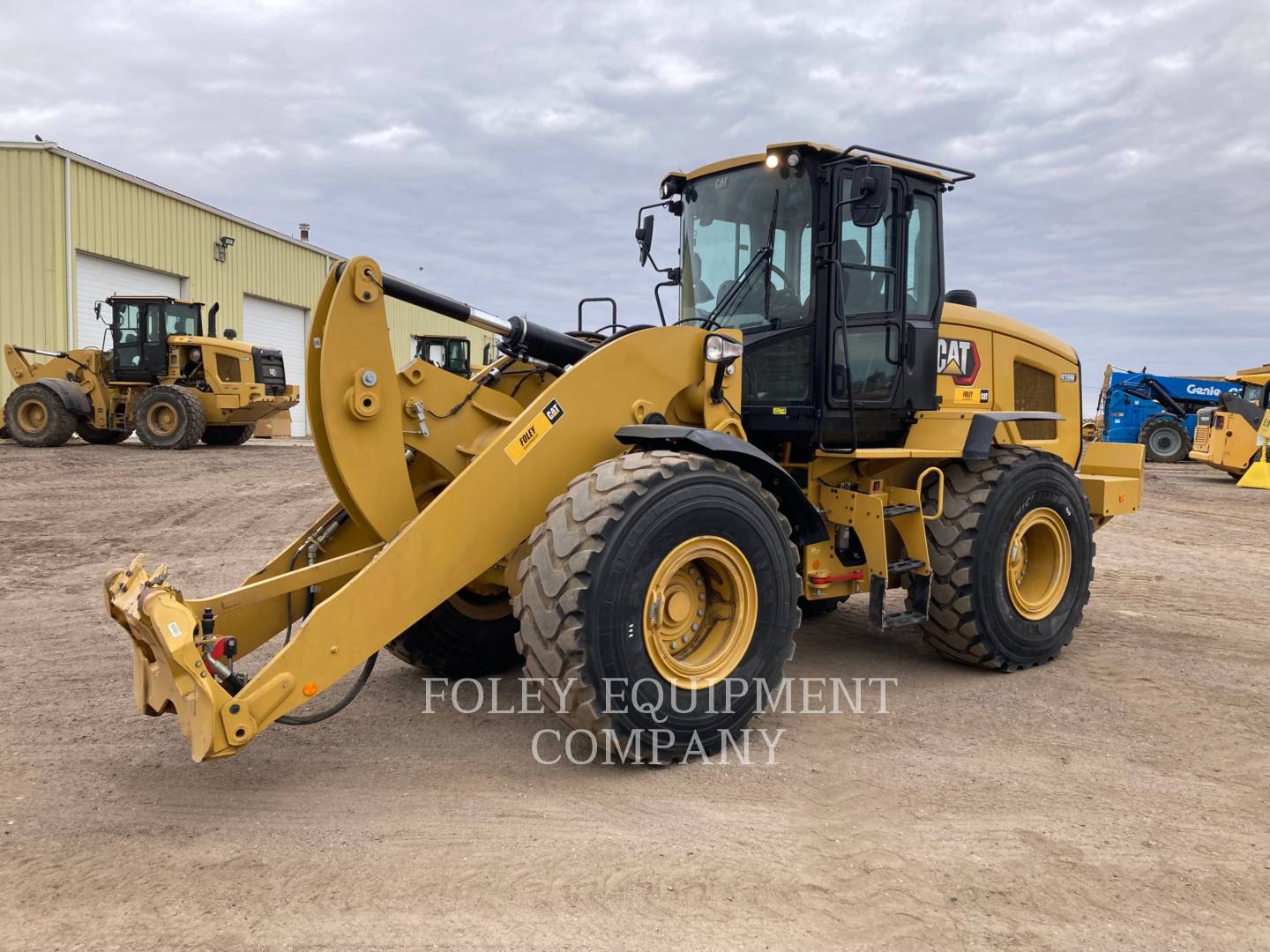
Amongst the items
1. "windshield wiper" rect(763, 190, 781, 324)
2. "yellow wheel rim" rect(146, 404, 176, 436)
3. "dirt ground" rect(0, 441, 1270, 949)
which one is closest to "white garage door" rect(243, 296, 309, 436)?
"yellow wheel rim" rect(146, 404, 176, 436)

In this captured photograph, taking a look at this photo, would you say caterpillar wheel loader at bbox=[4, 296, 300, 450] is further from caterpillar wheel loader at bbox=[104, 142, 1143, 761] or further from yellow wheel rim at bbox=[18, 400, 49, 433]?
caterpillar wheel loader at bbox=[104, 142, 1143, 761]

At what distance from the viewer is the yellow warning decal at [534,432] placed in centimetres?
415

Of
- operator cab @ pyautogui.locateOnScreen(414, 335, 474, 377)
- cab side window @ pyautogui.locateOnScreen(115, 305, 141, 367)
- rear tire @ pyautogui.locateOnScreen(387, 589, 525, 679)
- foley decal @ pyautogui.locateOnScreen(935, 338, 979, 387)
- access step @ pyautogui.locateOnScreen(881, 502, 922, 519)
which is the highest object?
operator cab @ pyautogui.locateOnScreen(414, 335, 474, 377)

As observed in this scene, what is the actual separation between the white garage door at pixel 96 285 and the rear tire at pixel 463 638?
2283 cm

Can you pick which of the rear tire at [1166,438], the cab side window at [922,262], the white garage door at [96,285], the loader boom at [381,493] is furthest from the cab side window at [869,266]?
the rear tire at [1166,438]

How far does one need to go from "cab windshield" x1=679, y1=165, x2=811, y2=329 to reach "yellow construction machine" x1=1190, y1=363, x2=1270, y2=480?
1881 centimetres

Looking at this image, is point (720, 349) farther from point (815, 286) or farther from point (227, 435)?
point (227, 435)

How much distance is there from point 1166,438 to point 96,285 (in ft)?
94.0

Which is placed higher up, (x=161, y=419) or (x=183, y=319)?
(x=183, y=319)

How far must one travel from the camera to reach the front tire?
3.82 m

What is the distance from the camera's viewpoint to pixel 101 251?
2473cm

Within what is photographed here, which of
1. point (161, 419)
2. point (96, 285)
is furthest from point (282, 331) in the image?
point (161, 419)

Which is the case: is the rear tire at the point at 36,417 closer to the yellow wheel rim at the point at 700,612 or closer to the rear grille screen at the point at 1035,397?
the rear grille screen at the point at 1035,397

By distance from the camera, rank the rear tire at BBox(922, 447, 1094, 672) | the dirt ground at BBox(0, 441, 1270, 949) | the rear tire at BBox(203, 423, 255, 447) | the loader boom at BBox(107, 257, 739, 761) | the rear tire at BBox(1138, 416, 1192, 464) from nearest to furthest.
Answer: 1. the dirt ground at BBox(0, 441, 1270, 949)
2. the loader boom at BBox(107, 257, 739, 761)
3. the rear tire at BBox(922, 447, 1094, 672)
4. the rear tire at BBox(203, 423, 255, 447)
5. the rear tire at BBox(1138, 416, 1192, 464)
